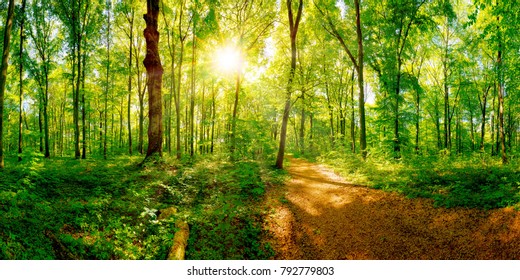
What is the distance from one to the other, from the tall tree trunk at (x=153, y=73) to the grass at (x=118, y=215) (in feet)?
5.18

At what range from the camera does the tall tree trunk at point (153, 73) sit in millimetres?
10047

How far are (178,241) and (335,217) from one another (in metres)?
4.25

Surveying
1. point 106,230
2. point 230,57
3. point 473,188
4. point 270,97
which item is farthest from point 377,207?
point 230,57

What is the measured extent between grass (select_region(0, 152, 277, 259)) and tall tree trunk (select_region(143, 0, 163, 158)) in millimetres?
1577

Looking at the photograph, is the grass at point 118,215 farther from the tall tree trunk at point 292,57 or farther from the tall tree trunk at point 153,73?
the tall tree trunk at point 292,57

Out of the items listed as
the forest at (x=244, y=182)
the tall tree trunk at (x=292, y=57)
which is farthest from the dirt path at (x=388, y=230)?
the tall tree trunk at (x=292, y=57)

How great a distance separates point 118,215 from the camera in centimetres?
552

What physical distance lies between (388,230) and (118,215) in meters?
6.32

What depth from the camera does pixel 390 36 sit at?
1465 centimetres

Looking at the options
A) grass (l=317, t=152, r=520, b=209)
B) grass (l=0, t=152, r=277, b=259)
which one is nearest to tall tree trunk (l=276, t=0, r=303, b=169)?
grass (l=317, t=152, r=520, b=209)

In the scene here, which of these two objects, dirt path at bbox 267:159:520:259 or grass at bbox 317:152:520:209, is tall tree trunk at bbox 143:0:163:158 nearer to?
dirt path at bbox 267:159:520:259

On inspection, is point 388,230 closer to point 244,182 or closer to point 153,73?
point 244,182

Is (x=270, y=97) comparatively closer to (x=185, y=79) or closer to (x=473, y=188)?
(x=473, y=188)

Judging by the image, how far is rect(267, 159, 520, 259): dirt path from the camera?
4578 mm
